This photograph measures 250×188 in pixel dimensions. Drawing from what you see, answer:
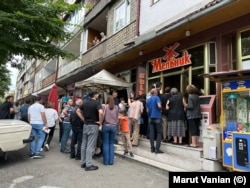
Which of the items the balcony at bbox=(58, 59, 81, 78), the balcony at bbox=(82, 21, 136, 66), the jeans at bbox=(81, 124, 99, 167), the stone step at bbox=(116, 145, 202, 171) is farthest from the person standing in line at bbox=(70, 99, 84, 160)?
the balcony at bbox=(58, 59, 81, 78)

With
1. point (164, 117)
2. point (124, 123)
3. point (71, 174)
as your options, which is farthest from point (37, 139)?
point (164, 117)

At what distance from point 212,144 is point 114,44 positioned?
7968mm

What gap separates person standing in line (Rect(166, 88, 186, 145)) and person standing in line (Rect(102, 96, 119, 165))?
4.96 feet

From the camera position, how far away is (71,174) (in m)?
5.84

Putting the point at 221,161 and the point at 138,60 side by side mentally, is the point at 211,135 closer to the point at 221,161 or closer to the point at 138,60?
the point at 221,161

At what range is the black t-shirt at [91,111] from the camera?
643 centimetres

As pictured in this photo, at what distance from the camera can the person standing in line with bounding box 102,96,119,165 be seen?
6773 millimetres

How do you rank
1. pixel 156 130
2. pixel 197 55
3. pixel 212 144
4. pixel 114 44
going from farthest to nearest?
pixel 114 44
pixel 197 55
pixel 156 130
pixel 212 144

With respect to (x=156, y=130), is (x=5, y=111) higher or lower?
higher

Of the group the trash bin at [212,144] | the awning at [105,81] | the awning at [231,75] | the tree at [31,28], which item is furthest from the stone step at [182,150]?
the tree at [31,28]

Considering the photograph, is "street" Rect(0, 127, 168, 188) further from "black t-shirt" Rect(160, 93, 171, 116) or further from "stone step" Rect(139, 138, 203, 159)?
"black t-shirt" Rect(160, 93, 171, 116)

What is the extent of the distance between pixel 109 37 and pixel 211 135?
28.1 ft

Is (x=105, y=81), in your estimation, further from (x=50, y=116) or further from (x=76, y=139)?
(x=76, y=139)

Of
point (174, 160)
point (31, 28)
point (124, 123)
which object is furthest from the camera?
point (31, 28)
